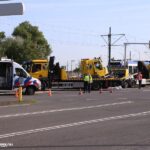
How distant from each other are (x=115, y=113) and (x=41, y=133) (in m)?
7.49

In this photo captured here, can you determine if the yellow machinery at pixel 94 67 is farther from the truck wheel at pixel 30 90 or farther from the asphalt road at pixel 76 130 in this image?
the asphalt road at pixel 76 130

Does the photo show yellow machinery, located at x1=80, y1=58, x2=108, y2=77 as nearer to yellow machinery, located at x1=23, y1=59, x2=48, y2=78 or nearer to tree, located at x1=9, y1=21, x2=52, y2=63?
yellow machinery, located at x1=23, y1=59, x2=48, y2=78

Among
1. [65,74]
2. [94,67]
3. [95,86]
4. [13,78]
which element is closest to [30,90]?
[13,78]

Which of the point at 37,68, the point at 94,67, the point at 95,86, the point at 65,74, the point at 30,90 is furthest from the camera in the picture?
the point at 94,67

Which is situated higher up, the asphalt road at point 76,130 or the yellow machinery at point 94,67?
the yellow machinery at point 94,67

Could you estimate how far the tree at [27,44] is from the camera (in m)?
79.6

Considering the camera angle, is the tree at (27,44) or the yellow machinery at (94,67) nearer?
the yellow machinery at (94,67)

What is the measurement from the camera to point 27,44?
268ft

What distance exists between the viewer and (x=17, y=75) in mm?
37000

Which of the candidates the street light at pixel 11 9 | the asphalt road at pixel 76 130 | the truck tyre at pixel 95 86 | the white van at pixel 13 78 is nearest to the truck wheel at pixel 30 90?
the white van at pixel 13 78

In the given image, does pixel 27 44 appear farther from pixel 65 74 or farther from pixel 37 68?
pixel 37 68

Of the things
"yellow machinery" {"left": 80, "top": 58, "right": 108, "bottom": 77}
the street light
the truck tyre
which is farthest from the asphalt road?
"yellow machinery" {"left": 80, "top": 58, "right": 108, "bottom": 77}

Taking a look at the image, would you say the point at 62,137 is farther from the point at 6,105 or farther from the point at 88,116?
the point at 6,105

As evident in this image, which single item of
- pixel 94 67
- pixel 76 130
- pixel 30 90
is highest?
pixel 94 67
